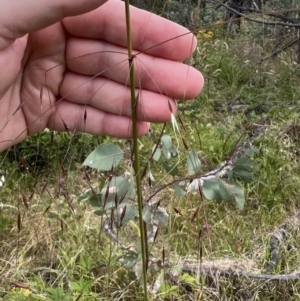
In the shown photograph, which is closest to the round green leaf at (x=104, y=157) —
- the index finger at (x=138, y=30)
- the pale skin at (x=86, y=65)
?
the pale skin at (x=86, y=65)

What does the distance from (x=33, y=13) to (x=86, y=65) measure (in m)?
0.27

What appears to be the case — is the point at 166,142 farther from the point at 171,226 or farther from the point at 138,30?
the point at 171,226

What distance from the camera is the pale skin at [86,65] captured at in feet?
3.13

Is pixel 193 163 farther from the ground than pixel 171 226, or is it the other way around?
pixel 193 163

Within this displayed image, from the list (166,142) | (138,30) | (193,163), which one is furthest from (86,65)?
(193,163)

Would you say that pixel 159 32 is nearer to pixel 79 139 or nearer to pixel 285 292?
pixel 285 292

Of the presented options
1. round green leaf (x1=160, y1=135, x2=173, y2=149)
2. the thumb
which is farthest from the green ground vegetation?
the thumb

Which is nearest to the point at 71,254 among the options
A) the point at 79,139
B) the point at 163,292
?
the point at 163,292

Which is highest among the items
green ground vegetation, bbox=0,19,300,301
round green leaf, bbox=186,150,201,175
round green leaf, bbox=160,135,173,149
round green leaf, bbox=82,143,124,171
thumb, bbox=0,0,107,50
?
thumb, bbox=0,0,107,50

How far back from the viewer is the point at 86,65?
116cm

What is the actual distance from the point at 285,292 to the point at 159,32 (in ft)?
3.72

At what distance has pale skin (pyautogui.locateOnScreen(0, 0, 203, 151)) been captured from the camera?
37.6 inches

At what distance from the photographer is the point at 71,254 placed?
1906 millimetres

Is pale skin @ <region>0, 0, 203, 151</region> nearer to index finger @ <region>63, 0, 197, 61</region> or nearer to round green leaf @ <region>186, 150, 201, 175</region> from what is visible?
index finger @ <region>63, 0, 197, 61</region>
